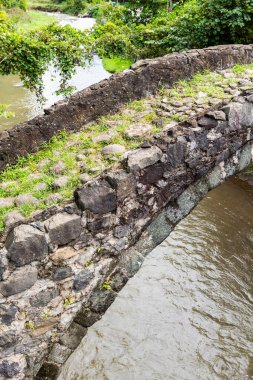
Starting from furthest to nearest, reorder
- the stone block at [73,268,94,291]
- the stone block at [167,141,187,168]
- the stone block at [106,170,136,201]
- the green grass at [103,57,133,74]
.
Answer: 1. the green grass at [103,57,133,74]
2. the stone block at [167,141,187,168]
3. the stone block at [106,170,136,201]
4. the stone block at [73,268,94,291]

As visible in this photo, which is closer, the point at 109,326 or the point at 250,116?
the point at 250,116

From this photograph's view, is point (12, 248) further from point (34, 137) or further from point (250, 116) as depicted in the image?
point (250, 116)

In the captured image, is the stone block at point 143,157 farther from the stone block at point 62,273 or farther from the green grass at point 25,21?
the green grass at point 25,21

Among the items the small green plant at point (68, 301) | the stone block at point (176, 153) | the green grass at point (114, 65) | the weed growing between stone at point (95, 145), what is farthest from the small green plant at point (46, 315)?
the green grass at point (114, 65)

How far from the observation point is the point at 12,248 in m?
2.89

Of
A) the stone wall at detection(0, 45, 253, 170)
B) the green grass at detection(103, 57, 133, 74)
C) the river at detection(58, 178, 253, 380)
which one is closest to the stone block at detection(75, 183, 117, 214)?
the stone wall at detection(0, 45, 253, 170)

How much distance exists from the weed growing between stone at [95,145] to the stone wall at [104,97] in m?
0.11

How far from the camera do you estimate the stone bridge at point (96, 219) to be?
3006 mm

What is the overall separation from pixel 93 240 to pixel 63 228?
34cm

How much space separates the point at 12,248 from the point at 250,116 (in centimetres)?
303

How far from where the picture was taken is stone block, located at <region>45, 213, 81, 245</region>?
3.08 metres

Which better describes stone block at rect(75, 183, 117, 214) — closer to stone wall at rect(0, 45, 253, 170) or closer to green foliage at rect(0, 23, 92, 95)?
stone wall at rect(0, 45, 253, 170)

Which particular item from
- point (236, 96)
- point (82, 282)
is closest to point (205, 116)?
point (236, 96)

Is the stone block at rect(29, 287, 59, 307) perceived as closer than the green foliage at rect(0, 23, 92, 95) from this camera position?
Yes
